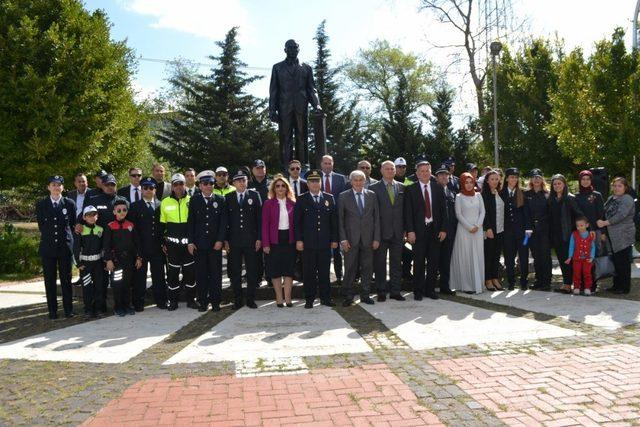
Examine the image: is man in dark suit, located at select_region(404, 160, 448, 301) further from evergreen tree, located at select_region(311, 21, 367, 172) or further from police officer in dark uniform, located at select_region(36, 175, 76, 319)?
evergreen tree, located at select_region(311, 21, 367, 172)

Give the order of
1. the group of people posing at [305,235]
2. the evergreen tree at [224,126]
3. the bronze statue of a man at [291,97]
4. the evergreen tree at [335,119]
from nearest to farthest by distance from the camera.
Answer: the group of people posing at [305,235] → the bronze statue of a man at [291,97] → the evergreen tree at [224,126] → the evergreen tree at [335,119]

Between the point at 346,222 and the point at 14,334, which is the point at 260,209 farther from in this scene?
the point at 14,334

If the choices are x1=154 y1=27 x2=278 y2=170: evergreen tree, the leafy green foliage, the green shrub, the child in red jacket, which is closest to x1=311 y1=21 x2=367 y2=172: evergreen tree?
x1=154 y1=27 x2=278 y2=170: evergreen tree

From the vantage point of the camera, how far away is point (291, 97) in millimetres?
10055

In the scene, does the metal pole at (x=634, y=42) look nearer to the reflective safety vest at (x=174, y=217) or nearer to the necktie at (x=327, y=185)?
the necktie at (x=327, y=185)

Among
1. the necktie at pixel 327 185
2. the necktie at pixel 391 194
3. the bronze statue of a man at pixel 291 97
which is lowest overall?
the necktie at pixel 391 194

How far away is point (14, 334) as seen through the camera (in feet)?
21.5

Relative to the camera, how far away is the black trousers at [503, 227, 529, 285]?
8.67 metres

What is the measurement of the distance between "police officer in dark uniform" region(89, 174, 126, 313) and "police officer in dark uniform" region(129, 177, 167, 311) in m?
0.31

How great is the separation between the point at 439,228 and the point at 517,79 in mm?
17954

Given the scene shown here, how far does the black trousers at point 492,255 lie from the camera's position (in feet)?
28.5

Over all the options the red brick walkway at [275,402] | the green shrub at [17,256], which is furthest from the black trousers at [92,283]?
the green shrub at [17,256]

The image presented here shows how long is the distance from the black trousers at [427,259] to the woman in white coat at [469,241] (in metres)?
0.54

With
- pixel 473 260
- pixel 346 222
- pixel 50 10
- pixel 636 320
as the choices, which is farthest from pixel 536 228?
pixel 50 10
